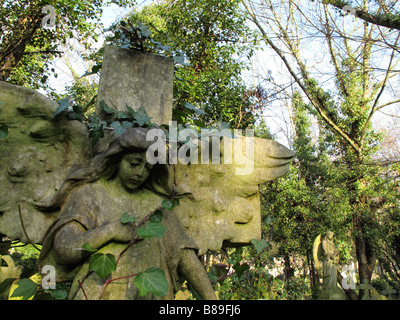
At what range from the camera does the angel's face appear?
1804mm

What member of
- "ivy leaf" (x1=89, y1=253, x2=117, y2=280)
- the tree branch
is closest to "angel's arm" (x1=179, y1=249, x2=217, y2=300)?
"ivy leaf" (x1=89, y1=253, x2=117, y2=280)

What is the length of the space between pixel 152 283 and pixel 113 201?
573mm

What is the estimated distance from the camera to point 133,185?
1887 millimetres

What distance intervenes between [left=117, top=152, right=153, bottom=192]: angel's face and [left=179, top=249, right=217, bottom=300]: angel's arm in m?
0.51

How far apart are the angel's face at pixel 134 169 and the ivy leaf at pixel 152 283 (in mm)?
538

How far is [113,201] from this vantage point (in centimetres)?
187

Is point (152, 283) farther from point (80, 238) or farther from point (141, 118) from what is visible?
point (141, 118)

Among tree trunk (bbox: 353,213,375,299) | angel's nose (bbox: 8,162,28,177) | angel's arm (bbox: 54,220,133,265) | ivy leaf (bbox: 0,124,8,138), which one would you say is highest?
ivy leaf (bbox: 0,124,8,138)

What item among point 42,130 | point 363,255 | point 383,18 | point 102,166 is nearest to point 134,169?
point 102,166

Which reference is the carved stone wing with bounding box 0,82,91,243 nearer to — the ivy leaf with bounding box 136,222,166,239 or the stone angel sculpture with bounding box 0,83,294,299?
the stone angel sculpture with bounding box 0,83,294,299

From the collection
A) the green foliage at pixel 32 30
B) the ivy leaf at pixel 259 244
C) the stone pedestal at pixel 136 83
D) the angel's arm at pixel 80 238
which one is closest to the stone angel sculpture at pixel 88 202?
the angel's arm at pixel 80 238
